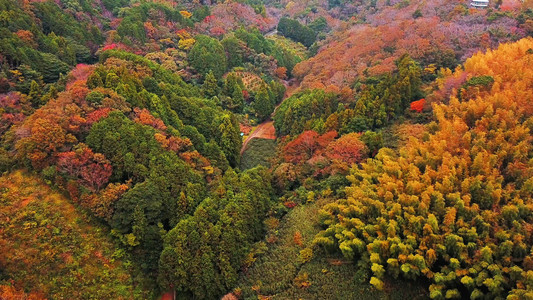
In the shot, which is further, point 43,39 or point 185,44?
point 185,44

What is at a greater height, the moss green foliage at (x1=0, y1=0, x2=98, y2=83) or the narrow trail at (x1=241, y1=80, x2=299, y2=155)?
the moss green foliage at (x1=0, y1=0, x2=98, y2=83)

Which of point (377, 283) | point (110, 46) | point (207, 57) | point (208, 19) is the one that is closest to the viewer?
point (377, 283)

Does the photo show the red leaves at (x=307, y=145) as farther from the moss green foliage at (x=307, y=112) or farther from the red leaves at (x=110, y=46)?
the red leaves at (x=110, y=46)

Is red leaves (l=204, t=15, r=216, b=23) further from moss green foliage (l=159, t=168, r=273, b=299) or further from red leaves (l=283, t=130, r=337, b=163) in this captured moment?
moss green foliage (l=159, t=168, r=273, b=299)

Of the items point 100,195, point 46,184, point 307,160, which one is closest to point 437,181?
point 307,160

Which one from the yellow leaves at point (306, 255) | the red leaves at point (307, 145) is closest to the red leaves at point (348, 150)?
the red leaves at point (307, 145)

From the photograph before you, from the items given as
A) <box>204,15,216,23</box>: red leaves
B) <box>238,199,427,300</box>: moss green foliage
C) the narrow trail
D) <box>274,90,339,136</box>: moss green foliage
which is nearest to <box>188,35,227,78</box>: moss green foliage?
the narrow trail

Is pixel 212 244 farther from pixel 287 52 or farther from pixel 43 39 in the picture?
pixel 287 52

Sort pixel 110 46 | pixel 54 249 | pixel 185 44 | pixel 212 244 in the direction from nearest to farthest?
pixel 54 249 → pixel 212 244 → pixel 110 46 → pixel 185 44

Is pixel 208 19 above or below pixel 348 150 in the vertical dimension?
above

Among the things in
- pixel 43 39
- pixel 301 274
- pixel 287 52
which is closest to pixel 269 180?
pixel 301 274
